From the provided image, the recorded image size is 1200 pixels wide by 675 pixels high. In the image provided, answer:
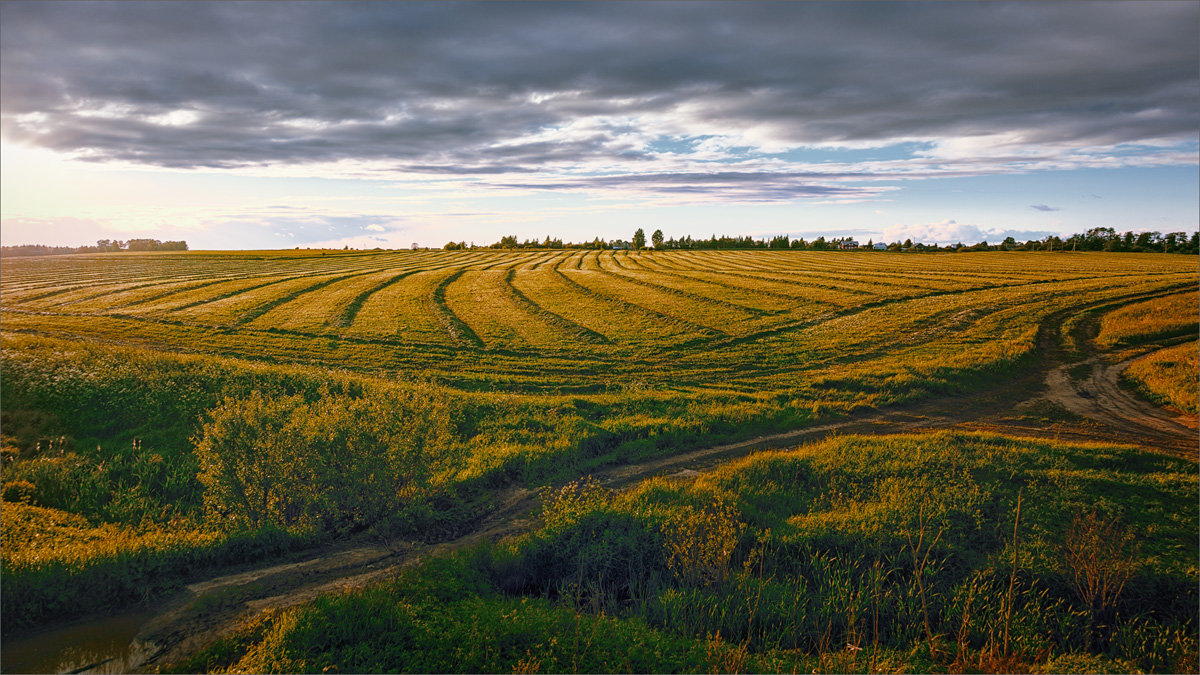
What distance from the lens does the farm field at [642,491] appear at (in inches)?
325

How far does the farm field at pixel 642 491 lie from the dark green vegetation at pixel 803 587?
0.06 metres

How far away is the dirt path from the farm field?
17cm

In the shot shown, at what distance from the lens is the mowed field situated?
25.7 meters

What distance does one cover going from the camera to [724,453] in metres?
15.5

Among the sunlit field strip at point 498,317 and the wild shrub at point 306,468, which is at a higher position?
the sunlit field strip at point 498,317

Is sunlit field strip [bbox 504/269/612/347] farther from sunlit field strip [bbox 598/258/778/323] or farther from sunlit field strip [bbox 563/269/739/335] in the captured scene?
sunlit field strip [bbox 598/258/778/323]

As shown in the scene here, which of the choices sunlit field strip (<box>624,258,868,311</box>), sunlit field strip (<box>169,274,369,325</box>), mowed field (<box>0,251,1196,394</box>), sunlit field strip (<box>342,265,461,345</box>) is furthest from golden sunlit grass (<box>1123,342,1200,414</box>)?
sunlit field strip (<box>169,274,369,325</box>)

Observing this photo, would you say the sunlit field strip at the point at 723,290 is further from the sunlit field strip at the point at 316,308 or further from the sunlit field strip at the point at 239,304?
the sunlit field strip at the point at 239,304

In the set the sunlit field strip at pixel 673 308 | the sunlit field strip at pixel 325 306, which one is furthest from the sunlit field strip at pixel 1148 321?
the sunlit field strip at pixel 325 306

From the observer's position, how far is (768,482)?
1280 centimetres

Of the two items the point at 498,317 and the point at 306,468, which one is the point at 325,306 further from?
the point at 306,468

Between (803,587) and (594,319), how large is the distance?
93.2ft

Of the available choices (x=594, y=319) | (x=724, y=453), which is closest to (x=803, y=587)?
(x=724, y=453)

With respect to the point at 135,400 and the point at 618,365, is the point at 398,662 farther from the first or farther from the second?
the point at 618,365
